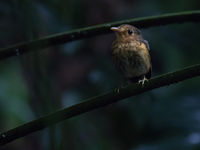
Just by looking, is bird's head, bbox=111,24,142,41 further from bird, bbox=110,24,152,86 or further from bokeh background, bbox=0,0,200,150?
bokeh background, bbox=0,0,200,150

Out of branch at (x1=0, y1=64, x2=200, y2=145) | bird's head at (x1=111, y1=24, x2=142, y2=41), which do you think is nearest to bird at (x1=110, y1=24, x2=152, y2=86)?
bird's head at (x1=111, y1=24, x2=142, y2=41)

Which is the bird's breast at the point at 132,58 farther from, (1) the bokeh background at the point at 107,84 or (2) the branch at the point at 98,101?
(2) the branch at the point at 98,101

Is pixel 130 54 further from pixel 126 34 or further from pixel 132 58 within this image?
pixel 126 34

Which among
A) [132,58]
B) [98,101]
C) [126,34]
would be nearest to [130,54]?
[132,58]

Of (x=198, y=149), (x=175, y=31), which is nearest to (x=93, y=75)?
(x=175, y=31)

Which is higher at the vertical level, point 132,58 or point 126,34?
point 126,34

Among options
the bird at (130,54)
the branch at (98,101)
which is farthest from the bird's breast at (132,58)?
the branch at (98,101)
